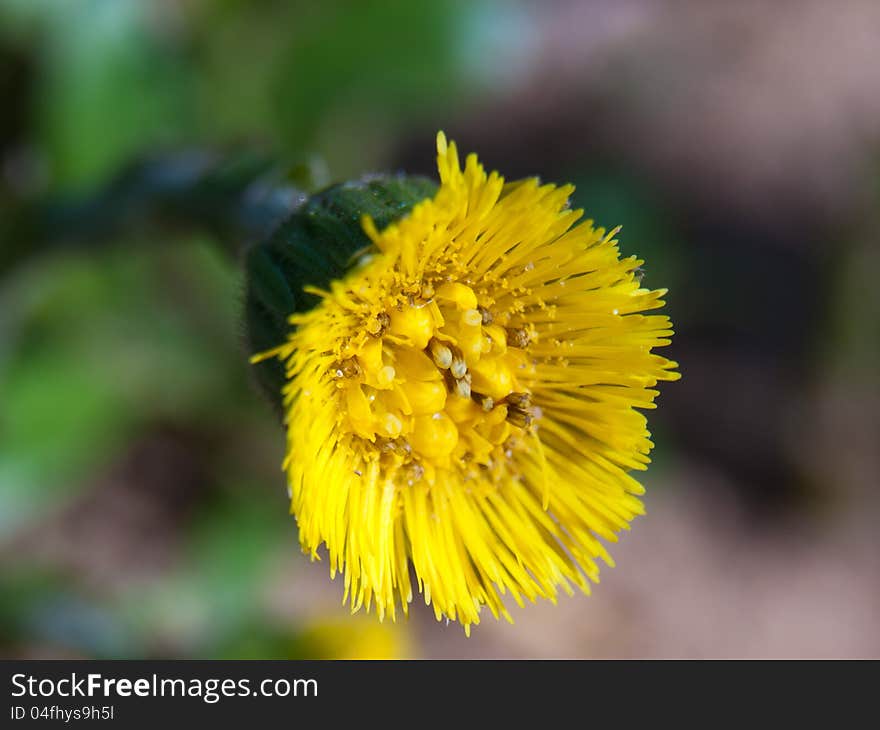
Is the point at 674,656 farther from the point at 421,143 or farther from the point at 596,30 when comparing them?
the point at 596,30

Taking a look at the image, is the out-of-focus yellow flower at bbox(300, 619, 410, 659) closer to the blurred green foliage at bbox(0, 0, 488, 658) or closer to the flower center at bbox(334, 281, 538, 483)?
the blurred green foliage at bbox(0, 0, 488, 658)

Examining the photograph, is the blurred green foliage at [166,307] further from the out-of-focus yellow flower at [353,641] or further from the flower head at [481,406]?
the flower head at [481,406]

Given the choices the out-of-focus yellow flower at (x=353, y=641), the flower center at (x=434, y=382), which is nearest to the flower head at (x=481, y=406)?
the flower center at (x=434, y=382)

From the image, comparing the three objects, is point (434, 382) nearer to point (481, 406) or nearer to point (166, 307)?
point (481, 406)

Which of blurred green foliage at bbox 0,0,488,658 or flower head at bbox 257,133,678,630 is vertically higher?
blurred green foliage at bbox 0,0,488,658

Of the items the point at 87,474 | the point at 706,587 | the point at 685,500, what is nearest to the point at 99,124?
the point at 87,474

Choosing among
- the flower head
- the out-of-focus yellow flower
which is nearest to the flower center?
the flower head

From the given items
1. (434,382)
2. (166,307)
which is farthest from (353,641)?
(434,382)
